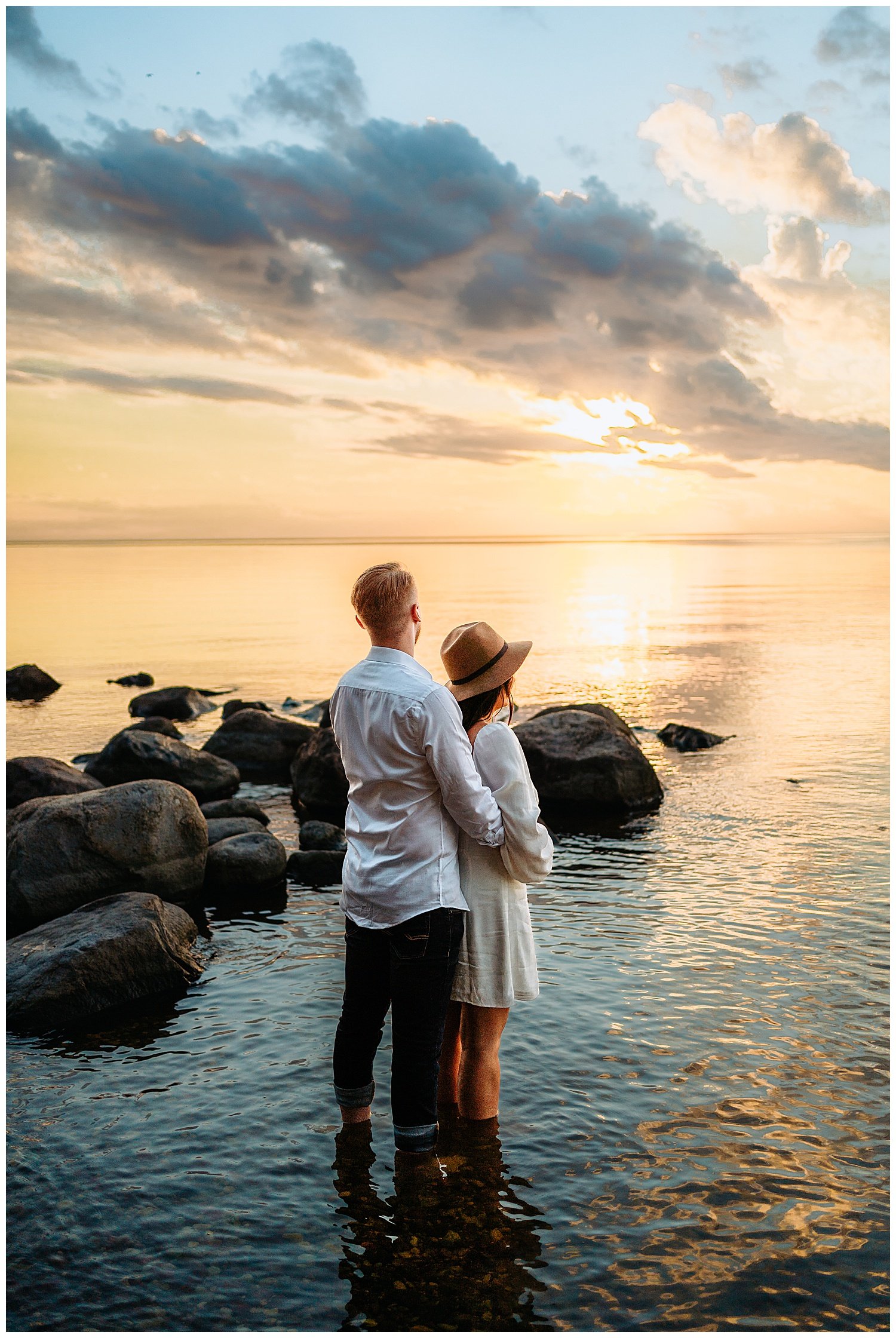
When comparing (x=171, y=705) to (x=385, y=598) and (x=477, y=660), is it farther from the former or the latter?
(x=385, y=598)

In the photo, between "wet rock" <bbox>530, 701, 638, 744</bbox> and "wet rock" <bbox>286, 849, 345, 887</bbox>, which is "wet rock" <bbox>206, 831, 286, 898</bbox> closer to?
"wet rock" <bbox>286, 849, 345, 887</bbox>

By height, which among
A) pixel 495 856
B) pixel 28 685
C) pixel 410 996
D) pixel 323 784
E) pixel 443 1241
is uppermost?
pixel 495 856

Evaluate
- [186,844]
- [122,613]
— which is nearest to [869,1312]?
[186,844]

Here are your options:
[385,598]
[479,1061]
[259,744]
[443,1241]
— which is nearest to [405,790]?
[385,598]

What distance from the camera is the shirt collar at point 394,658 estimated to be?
4758 mm

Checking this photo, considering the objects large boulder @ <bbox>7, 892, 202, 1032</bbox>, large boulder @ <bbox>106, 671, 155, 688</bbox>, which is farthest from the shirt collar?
large boulder @ <bbox>106, 671, 155, 688</bbox>

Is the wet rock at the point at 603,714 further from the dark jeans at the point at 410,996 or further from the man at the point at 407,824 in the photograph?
the man at the point at 407,824

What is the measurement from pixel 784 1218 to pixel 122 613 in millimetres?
51627

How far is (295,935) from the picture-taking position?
31.1ft

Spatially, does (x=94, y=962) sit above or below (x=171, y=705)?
below

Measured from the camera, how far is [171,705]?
23.6 m

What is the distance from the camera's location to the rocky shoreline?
7.86 m

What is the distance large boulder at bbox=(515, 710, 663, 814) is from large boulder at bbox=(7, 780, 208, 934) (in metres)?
5.32

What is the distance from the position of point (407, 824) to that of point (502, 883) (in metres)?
0.63
